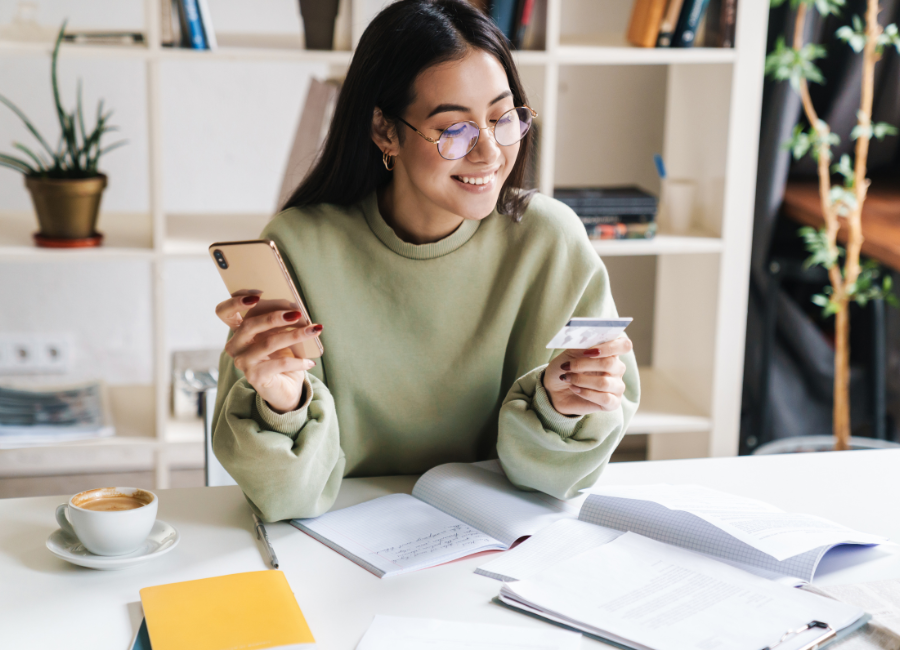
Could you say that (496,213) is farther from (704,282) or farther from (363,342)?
(704,282)

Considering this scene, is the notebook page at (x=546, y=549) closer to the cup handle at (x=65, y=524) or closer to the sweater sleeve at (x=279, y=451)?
the sweater sleeve at (x=279, y=451)

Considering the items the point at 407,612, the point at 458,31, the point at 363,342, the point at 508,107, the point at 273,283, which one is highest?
the point at 458,31

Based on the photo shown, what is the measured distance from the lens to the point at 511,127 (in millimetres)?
1215

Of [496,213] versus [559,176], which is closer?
[496,213]

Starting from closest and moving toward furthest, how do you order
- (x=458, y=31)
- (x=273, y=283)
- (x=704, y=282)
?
(x=273, y=283) < (x=458, y=31) < (x=704, y=282)

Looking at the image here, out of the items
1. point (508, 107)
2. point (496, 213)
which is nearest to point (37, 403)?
point (496, 213)

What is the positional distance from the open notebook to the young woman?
0.03 m

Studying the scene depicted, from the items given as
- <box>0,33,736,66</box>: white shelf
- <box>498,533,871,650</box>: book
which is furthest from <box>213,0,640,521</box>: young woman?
<box>0,33,736,66</box>: white shelf

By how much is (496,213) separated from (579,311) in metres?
0.20

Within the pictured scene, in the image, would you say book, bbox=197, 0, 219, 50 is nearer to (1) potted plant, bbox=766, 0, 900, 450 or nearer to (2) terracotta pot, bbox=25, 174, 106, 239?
(2) terracotta pot, bbox=25, 174, 106, 239

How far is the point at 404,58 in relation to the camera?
1219 millimetres

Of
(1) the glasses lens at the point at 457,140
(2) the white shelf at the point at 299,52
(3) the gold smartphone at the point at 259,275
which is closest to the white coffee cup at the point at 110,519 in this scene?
(3) the gold smartphone at the point at 259,275

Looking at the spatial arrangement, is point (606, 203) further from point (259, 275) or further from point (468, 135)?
point (259, 275)

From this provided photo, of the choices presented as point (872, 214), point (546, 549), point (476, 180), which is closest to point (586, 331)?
point (546, 549)
